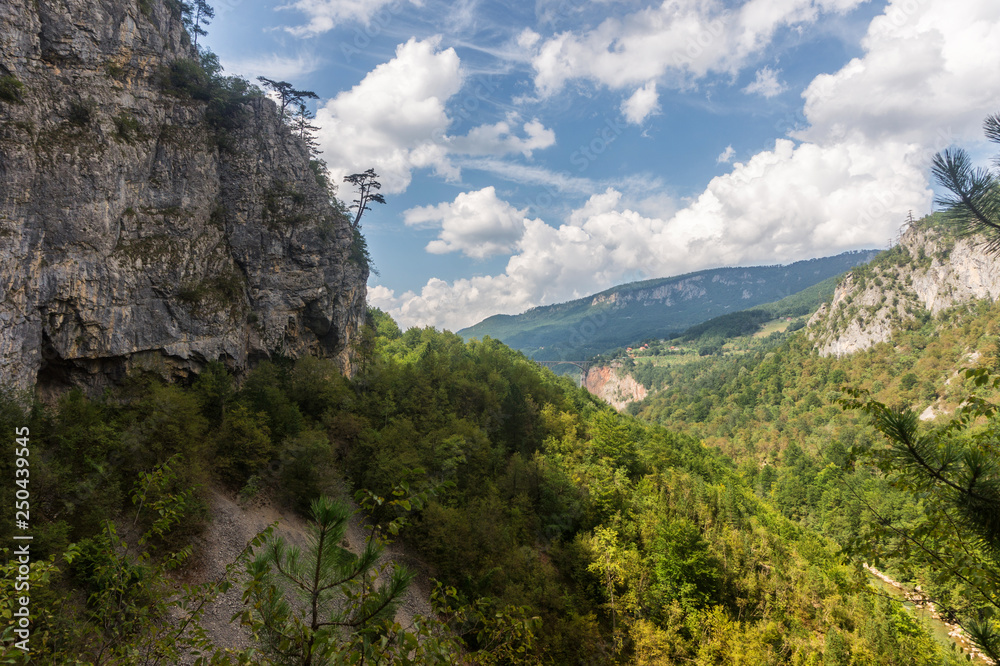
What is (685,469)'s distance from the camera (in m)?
50.5

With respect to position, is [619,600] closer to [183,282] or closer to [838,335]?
[183,282]

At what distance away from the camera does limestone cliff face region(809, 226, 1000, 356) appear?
106 m

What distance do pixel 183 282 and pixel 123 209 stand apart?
17.5 ft

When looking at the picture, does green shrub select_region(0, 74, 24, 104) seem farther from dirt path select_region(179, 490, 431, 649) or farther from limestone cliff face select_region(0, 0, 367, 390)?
dirt path select_region(179, 490, 431, 649)

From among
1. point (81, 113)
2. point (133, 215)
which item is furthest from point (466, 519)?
point (81, 113)

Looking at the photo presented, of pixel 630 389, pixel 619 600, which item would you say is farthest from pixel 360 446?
pixel 630 389

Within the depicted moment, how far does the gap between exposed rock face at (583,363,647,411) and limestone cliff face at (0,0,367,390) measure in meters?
149

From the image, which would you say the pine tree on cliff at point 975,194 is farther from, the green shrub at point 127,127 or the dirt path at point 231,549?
the green shrub at point 127,127

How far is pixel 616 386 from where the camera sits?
18925cm

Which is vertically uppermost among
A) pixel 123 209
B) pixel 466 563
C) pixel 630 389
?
pixel 123 209

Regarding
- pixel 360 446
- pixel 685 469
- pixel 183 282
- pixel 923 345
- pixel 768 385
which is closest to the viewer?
pixel 183 282

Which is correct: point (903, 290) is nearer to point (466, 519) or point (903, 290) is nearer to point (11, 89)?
point (466, 519)

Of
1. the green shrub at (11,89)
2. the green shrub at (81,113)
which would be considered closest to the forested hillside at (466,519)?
the green shrub at (11,89)

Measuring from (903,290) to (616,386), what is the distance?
97.7 m
